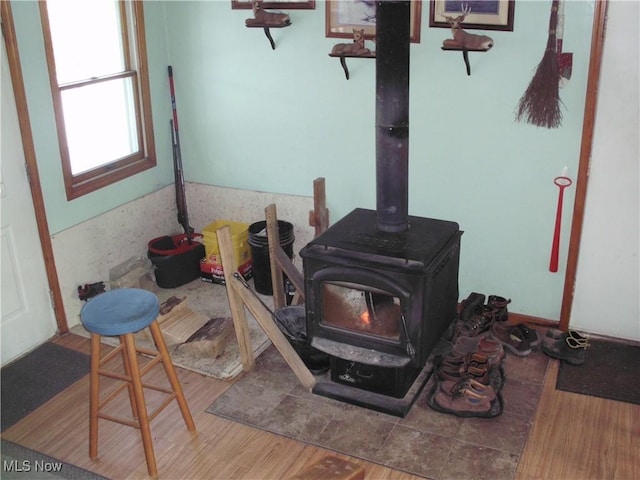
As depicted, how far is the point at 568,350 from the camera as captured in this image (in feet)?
11.9

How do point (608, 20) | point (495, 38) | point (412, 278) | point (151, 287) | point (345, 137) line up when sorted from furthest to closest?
1. point (151, 287)
2. point (345, 137)
3. point (495, 38)
4. point (608, 20)
5. point (412, 278)

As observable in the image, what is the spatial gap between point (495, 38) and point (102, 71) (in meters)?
2.34

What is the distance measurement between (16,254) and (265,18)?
192 centimetres

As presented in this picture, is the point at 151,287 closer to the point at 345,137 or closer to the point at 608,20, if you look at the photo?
the point at 345,137

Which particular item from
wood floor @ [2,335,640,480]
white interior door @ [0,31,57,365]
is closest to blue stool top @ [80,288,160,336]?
wood floor @ [2,335,640,480]

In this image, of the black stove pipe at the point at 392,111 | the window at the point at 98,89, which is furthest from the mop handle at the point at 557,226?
the window at the point at 98,89

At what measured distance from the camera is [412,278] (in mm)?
2977

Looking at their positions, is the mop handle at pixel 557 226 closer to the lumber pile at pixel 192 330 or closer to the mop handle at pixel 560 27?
the mop handle at pixel 560 27

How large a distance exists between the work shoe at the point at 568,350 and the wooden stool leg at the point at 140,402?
2145 millimetres

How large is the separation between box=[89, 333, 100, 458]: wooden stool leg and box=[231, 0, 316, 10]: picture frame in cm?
226

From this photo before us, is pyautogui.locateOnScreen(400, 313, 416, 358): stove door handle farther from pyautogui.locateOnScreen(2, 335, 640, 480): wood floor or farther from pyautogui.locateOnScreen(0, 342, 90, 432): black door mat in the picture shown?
pyautogui.locateOnScreen(0, 342, 90, 432): black door mat

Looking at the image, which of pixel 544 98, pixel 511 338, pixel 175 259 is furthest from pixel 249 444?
pixel 544 98

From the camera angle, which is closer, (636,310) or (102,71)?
(636,310)

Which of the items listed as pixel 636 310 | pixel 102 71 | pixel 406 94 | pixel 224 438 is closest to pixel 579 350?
pixel 636 310
